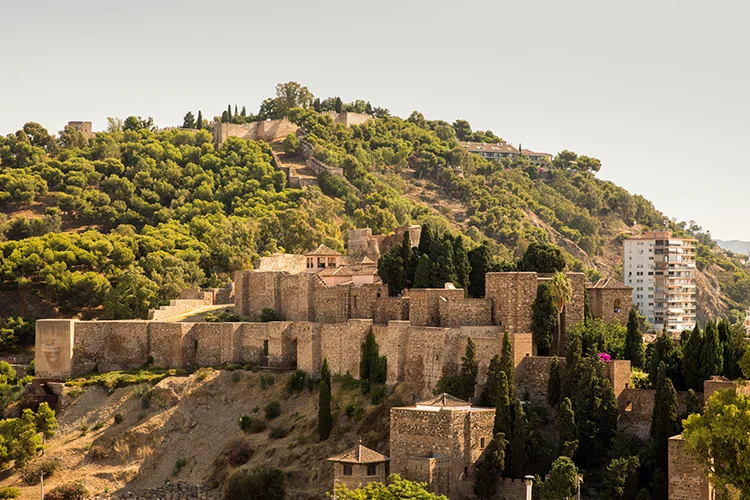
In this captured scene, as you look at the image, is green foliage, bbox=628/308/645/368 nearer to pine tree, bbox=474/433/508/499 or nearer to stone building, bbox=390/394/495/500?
stone building, bbox=390/394/495/500

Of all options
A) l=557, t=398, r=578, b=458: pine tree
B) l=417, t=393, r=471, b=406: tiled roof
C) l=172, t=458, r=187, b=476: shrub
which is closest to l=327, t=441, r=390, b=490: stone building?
l=417, t=393, r=471, b=406: tiled roof

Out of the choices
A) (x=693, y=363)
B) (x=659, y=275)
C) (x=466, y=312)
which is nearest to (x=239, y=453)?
(x=466, y=312)

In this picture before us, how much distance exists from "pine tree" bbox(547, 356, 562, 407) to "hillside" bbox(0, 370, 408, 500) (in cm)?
614

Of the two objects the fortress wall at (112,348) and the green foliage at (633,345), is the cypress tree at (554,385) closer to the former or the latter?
the green foliage at (633,345)

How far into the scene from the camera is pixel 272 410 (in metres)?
53.2

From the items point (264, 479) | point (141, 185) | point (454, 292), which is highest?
point (141, 185)

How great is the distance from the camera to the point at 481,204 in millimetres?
118938

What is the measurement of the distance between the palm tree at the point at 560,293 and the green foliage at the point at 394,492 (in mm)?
11102

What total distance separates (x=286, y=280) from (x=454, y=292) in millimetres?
12591

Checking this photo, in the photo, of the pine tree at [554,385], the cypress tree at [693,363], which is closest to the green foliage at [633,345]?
the pine tree at [554,385]

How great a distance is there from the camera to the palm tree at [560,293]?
4891cm

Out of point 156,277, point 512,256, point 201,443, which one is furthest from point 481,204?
point 201,443

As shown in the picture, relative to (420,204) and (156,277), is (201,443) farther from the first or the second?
(420,204)

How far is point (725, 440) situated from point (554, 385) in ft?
33.2
